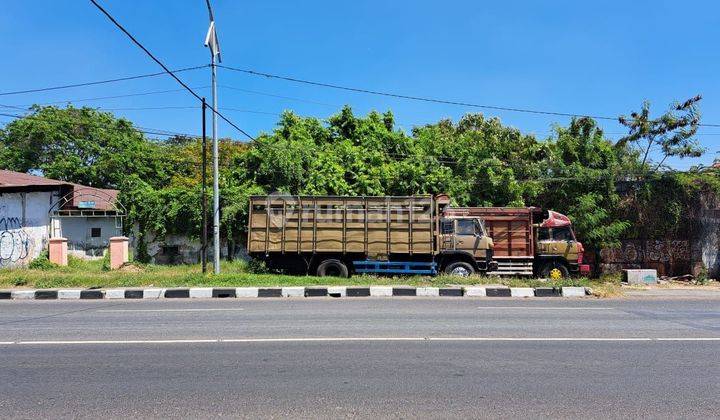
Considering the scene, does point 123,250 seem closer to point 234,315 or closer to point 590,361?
point 234,315

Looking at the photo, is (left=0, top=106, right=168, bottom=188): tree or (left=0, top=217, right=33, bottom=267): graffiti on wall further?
(left=0, top=106, right=168, bottom=188): tree

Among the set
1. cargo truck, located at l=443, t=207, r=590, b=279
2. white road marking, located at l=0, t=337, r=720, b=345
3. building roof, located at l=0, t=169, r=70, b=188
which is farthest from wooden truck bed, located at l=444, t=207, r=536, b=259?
building roof, located at l=0, t=169, r=70, b=188

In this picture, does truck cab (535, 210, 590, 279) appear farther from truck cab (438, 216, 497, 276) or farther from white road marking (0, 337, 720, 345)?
white road marking (0, 337, 720, 345)

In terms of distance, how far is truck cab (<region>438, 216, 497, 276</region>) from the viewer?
15805mm

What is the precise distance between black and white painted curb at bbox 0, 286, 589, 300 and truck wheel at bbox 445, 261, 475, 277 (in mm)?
2389

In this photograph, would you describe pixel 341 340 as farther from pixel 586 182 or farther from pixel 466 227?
pixel 586 182

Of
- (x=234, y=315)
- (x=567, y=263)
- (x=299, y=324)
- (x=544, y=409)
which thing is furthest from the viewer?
(x=567, y=263)

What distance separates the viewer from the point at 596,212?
61.4 feet

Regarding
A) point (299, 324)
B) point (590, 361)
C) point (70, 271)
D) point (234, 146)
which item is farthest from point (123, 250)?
point (234, 146)

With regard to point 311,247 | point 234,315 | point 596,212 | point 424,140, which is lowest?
point 234,315

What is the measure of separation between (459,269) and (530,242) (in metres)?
2.75

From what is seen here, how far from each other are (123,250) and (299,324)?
40.5ft

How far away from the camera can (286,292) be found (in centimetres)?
1332

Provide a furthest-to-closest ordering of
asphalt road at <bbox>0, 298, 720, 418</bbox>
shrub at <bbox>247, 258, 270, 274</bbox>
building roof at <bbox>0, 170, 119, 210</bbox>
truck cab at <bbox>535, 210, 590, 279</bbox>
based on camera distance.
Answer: building roof at <bbox>0, 170, 119, 210</bbox>, shrub at <bbox>247, 258, 270, 274</bbox>, truck cab at <bbox>535, 210, 590, 279</bbox>, asphalt road at <bbox>0, 298, 720, 418</bbox>
